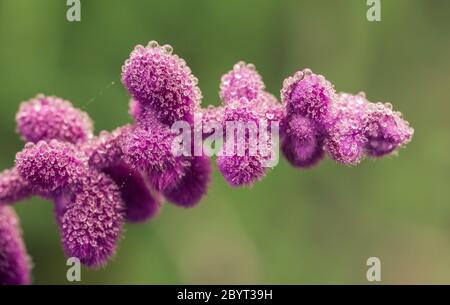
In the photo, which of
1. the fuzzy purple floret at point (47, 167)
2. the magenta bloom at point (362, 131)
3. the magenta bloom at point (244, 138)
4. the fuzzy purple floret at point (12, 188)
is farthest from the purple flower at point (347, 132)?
the fuzzy purple floret at point (12, 188)

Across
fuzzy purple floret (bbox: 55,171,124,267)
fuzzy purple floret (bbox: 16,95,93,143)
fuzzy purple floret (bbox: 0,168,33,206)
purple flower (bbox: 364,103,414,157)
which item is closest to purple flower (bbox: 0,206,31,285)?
fuzzy purple floret (bbox: 0,168,33,206)

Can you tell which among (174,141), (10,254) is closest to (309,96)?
(174,141)

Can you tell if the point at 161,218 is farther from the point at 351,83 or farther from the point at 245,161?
the point at 245,161

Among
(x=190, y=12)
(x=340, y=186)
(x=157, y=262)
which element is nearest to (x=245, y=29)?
(x=190, y=12)

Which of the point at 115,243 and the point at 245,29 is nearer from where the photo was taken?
the point at 115,243

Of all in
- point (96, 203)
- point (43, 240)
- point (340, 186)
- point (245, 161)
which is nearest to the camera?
point (245, 161)

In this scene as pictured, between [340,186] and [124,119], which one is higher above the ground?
[124,119]

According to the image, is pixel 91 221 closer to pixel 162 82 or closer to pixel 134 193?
pixel 134 193
